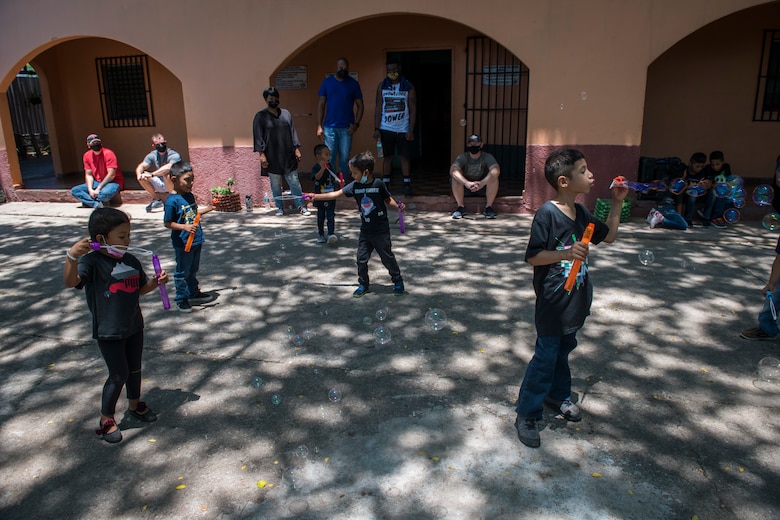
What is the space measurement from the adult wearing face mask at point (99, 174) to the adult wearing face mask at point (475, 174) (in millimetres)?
5947

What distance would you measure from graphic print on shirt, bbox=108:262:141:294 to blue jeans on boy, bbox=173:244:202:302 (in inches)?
78.6

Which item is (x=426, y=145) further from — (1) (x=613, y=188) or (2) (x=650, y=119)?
(1) (x=613, y=188)

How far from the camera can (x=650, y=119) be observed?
10312 millimetres

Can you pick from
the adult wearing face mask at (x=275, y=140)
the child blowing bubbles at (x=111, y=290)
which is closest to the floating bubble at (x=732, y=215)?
the adult wearing face mask at (x=275, y=140)

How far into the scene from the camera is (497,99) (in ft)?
35.6

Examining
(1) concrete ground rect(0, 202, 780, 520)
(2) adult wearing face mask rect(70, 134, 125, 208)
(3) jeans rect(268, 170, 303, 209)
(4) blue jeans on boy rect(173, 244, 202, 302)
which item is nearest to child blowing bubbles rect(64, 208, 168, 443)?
(1) concrete ground rect(0, 202, 780, 520)

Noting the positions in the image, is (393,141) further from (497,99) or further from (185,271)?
(185,271)

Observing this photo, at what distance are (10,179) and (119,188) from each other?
2873 mm

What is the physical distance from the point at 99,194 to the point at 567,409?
9.25 metres

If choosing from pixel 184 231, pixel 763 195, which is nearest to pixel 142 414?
pixel 184 231

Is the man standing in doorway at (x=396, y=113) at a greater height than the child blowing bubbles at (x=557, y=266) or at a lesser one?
greater

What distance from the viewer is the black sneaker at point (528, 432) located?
3336 mm

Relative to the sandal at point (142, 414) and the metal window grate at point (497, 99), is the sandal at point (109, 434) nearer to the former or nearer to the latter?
the sandal at point (142, 414)

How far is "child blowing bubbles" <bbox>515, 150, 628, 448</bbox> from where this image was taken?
10.4ft
